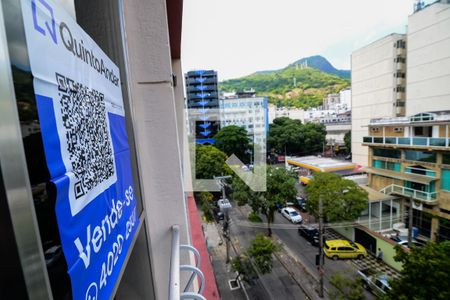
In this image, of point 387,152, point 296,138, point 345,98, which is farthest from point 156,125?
point 345,98

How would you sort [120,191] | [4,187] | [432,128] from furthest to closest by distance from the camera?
[432,128] < [120,191] < [4,187]

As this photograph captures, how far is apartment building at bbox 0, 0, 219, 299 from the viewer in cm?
17

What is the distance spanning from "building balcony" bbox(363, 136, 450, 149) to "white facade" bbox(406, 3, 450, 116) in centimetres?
133

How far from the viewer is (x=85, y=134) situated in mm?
293

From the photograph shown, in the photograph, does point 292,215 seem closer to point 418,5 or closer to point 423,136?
point 423,136

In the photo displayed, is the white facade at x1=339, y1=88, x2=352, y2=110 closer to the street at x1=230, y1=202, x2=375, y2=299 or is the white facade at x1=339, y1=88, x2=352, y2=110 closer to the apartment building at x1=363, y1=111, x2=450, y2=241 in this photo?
the apartment building at x1=363, y1=111, x2=450, y2=241

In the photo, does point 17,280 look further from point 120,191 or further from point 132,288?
point 132,288

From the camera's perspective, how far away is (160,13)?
0.61 meters

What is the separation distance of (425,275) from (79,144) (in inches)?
122

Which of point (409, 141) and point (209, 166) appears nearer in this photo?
point (409, 141)

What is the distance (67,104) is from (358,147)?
8.51 m

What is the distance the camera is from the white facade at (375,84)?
21.9 ft

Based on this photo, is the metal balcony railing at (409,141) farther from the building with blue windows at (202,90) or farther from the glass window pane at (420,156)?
the building with blue windows at (202,90)

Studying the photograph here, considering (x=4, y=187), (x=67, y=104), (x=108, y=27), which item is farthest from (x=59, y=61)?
(x=108, y=27)
